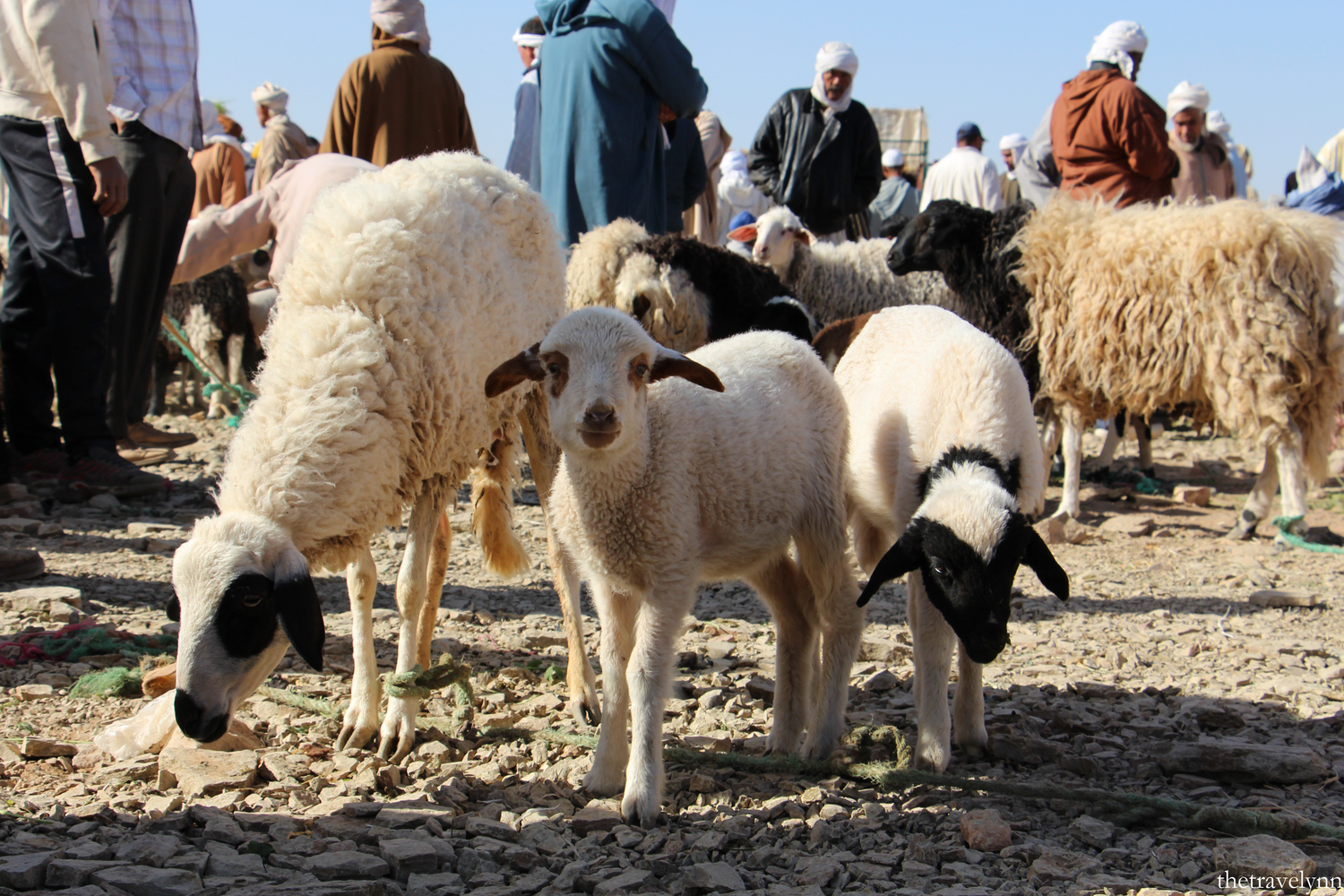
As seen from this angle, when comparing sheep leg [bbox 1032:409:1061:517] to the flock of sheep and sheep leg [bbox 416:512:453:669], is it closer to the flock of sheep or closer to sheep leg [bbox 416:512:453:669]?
the flock of sheep

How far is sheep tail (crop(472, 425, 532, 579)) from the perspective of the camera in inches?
161

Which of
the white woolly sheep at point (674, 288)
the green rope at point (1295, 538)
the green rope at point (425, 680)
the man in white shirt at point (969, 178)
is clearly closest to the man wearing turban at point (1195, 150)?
the man in white shirt at point (969, 178)

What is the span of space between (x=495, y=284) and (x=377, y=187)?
0.49 m

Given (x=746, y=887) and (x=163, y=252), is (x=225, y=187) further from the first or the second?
(x=746, y=887)

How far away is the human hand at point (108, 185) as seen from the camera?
5.13 metres

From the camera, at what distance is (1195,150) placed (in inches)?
363

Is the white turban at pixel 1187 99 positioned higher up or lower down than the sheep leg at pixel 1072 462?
higher up

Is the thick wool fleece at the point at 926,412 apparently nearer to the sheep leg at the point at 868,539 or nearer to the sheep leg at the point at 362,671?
the sheep leg at the point at 868,539

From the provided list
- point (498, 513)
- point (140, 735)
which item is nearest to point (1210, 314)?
point (498, 513)

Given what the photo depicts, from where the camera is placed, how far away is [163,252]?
6.12m

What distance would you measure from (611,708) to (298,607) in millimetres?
873

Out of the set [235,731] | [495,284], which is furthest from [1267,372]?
[235,731]

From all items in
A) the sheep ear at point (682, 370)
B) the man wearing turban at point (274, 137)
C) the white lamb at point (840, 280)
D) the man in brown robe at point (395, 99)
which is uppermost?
the man wearing turban at point (274, 137)

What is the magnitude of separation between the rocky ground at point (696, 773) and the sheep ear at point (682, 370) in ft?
3.64
